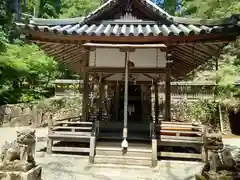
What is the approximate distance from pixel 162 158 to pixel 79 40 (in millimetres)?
3945

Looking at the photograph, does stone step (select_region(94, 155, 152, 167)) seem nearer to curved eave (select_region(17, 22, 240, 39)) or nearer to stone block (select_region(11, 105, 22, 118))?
curved eave (select_region(17, 22, 240, 39))

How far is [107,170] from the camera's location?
6.15 meters

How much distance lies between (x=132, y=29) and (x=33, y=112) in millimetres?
11251

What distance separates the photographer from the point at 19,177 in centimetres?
413

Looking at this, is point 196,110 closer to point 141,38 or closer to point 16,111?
point 141,38

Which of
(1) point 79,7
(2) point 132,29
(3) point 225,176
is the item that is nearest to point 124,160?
(3) point 225,176

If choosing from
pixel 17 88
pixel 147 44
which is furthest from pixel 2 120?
pixel 147 44

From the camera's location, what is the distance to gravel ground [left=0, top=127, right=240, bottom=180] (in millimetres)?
5605

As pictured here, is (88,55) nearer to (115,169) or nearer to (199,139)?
(115,169)

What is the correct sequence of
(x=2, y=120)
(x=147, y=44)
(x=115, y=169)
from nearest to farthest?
(x=115, y=169), (x=147, y=44), (x=2, y=120)

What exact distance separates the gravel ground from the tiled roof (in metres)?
3.21

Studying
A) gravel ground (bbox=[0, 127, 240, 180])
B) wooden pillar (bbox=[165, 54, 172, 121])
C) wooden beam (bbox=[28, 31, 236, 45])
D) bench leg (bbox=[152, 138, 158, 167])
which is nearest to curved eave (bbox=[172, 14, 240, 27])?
wooden beam (bbox=[28, 31, 236, 45])

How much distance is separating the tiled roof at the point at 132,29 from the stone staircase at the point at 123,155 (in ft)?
9.79

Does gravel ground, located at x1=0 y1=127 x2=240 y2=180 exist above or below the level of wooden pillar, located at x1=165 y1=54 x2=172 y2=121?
below
